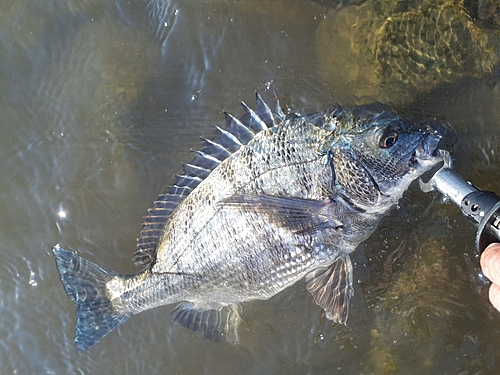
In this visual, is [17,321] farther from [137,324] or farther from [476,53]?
[476,53]

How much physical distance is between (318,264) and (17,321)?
3374 millimetres

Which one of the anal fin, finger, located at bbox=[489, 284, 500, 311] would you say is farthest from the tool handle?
the anal fin

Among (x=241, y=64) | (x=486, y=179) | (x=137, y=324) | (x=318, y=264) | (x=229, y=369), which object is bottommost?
(x=229, y=369)

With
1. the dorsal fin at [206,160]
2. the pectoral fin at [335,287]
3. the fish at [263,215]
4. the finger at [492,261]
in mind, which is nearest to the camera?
the finger at [492,261]

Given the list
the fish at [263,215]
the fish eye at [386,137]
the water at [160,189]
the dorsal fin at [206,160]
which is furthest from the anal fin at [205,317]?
the fish eye at [386,137]

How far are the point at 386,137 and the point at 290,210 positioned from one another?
0.85 meters

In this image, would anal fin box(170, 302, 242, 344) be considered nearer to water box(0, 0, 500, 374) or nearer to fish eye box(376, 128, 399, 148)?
water box(0, 0, 500, 374)

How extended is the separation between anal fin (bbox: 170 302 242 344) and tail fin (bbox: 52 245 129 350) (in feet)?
1.65

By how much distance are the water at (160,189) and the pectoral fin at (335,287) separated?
2.36 feet

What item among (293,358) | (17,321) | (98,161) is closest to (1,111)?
(98,161)

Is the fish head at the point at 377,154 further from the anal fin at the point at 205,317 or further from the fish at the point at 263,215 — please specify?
the anal fin at the point at 205,317

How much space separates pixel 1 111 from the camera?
4.35 metres

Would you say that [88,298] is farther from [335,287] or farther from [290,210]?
[335,287]

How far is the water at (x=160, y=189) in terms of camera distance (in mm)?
4020
